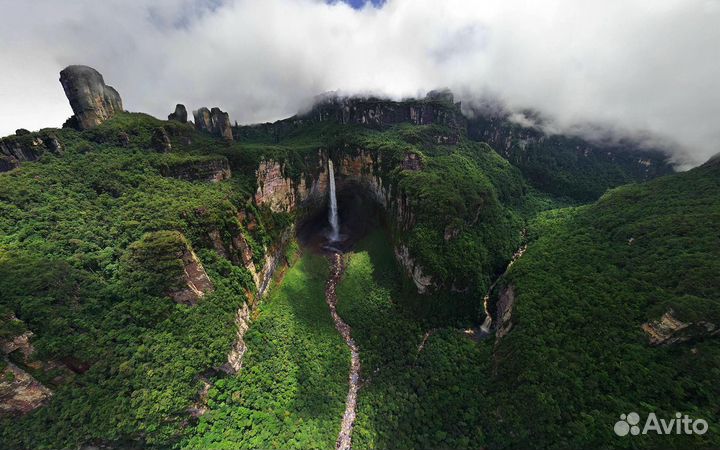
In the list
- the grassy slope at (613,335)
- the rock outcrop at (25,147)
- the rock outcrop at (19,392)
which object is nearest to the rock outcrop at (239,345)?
the rock outcrop at (19,392)

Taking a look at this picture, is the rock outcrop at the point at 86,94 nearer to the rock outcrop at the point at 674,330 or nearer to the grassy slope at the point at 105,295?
the grassy slope at the point at 105,295

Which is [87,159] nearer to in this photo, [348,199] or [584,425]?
[348,199]

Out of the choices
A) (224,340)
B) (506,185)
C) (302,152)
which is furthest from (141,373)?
(506,185)

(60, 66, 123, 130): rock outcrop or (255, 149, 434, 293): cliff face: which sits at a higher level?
(60, 66, 123, 130): rock outcrop

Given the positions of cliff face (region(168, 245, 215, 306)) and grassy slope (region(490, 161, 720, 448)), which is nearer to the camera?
grassy slope (region(490, 161, 720, 448))

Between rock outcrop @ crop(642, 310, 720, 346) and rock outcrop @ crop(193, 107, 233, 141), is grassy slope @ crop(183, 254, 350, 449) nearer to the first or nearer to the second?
rock outcrop @ crop(642, 310, 720, 346)

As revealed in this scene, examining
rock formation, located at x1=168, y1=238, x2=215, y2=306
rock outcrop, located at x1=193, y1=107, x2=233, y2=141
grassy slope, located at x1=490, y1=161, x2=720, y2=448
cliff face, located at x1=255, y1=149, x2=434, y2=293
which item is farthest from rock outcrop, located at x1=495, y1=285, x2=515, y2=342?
rock outcrop, located at x1=193, y1=107, x2=233, y2=141
